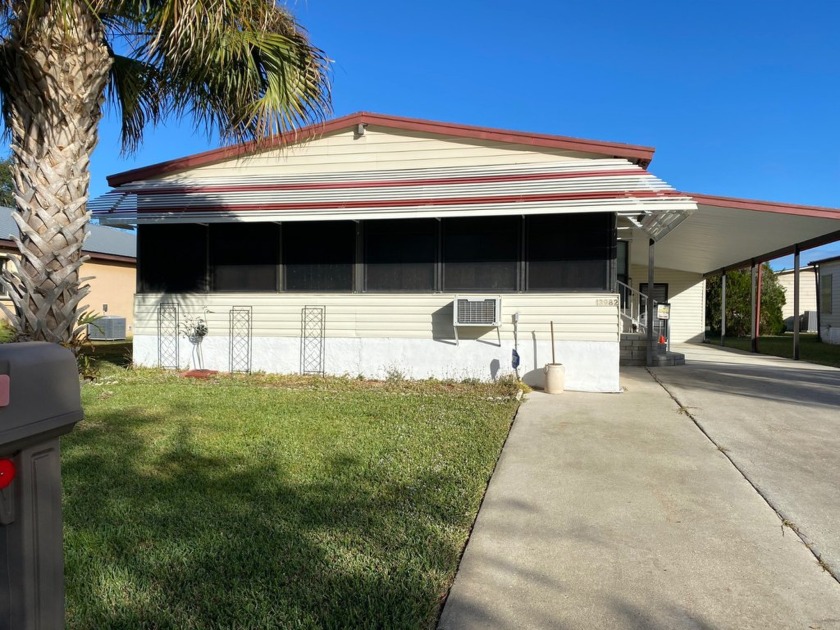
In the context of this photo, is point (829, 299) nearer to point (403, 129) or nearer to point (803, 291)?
point (803, 291)

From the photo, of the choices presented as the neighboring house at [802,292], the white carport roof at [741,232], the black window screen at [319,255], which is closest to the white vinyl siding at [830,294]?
the neighboring house at [802,292]

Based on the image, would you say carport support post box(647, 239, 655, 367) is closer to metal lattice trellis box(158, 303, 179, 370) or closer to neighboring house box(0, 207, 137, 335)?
metal lattice trellis box(158, 303, 179, 370)

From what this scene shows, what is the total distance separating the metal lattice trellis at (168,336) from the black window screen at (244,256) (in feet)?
3.05

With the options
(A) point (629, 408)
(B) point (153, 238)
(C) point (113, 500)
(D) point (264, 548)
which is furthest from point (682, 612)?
(B) point (153, 238)

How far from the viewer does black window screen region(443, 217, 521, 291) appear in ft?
29.1

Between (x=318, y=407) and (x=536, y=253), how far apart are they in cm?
417

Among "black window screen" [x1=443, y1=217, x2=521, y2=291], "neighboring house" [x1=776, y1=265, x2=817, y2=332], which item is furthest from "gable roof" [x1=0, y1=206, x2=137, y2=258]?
"neighboring house" [x1=776, y1=265, x2=817, y2=332]

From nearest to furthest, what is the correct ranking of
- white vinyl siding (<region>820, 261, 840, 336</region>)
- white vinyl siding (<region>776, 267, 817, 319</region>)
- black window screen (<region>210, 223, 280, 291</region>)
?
black window screen (<region>210, 223, 280, 291</region>), white vinyl siding (<region>820, 261, 840, 336</region>), white vinyl siding (<region>776, 267, 817, 319</region>)

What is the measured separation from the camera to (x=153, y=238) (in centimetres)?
1003

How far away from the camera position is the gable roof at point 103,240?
63.0ft

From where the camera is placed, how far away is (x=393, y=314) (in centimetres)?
930

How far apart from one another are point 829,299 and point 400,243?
22855 mm

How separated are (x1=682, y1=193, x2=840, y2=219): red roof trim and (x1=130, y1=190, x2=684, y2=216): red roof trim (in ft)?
5.07

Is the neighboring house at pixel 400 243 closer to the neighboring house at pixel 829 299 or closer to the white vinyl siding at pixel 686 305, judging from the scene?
the white vinyl siding at pixel 686 305
